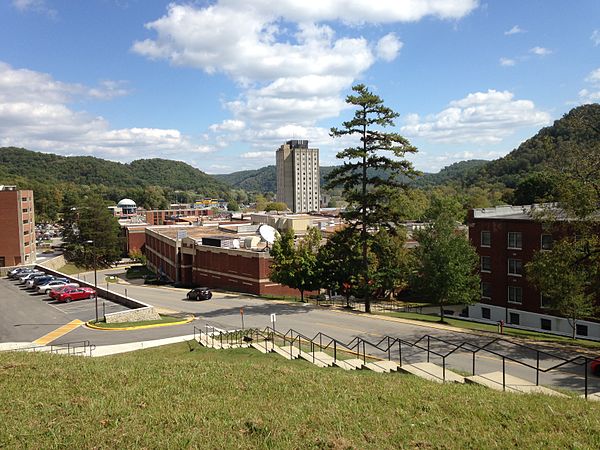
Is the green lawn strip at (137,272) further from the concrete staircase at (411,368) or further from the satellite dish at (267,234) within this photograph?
the concrete staircase at (411,368)

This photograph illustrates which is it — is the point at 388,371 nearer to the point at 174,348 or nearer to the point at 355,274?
the point at 174,348

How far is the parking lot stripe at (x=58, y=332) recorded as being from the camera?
27672mm

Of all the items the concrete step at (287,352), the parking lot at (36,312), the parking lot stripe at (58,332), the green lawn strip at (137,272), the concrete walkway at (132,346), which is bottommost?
the green lawn strip at (137,272)

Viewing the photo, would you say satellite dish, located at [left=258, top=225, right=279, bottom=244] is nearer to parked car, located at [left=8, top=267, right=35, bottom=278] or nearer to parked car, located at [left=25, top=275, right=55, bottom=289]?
parked car, located at [left=25, top=275, right=55, bottom=289]

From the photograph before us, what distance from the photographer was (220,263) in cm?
5222

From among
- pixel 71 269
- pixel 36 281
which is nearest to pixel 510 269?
pixel 36 281

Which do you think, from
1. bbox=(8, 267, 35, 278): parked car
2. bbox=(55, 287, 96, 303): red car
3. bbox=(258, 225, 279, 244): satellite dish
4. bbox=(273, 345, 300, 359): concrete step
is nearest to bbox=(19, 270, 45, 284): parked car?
bbox=(8, 267, 35, 278): parked car

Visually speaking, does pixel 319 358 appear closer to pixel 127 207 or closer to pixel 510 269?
pixel 510 269

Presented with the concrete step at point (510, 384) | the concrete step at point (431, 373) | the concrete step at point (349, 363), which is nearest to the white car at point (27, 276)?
the concrete step at point (349, 363)

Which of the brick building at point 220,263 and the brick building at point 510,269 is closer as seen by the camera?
the brick building at point 510,269

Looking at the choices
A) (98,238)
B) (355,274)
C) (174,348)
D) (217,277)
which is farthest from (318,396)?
(98,238)

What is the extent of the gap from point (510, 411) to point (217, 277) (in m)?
44.3

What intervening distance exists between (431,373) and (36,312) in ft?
102

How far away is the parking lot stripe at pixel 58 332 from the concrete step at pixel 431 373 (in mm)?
20547
